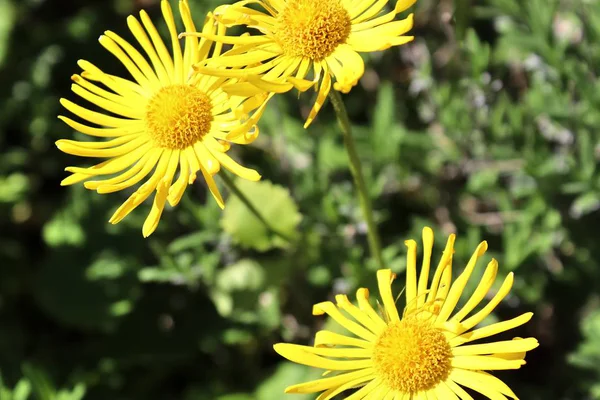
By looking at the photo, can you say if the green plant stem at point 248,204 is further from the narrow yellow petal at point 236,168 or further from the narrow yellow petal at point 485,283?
the narrow yellow petal at point 485,283

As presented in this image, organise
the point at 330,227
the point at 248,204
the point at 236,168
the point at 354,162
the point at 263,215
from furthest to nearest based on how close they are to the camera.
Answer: the point at 330,227
the point at 263,215
the point at 248,204
the point at 354,162
the point at 236,168

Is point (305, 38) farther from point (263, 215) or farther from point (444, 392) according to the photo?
point (444, 392)

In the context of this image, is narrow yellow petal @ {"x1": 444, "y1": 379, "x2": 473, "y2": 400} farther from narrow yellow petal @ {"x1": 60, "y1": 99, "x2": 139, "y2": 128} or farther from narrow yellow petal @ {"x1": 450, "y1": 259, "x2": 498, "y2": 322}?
narrow yellow petal @ {"x1": 60, "y1": 99, "x2": 139, "y2": 128}

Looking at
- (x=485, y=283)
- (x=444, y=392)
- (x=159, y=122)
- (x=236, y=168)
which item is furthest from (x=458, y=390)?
(x=159, y=122)

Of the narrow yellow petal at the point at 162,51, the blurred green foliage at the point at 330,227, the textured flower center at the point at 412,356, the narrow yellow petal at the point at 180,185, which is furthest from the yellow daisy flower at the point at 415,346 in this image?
the narrow yellow petal at the point at 162,51

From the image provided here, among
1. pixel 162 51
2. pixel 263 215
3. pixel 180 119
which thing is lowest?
pixel 263 215

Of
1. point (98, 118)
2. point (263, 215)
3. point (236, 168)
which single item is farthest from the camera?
point (263, 215)
